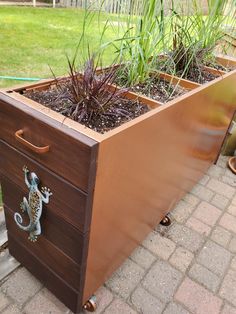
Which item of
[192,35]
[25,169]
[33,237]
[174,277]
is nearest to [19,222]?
[33,237]

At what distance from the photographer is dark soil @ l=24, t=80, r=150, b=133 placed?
4.06 ft

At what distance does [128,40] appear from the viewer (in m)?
1.58

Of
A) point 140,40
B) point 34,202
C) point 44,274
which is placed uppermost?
point 140,40

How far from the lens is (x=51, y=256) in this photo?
1.45m

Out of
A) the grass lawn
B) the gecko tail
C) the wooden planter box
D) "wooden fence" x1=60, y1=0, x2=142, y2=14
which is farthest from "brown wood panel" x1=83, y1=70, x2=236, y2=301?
the grass lawn

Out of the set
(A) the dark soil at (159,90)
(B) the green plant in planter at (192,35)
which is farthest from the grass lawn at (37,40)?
(A) the dark soil at (159,90)

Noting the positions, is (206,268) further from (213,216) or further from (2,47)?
(2,47)

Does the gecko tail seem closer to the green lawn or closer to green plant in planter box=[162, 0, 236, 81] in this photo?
green plant in planter box=[162, 0, 236, 81]

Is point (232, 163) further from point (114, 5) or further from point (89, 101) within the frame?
point (89, 101)

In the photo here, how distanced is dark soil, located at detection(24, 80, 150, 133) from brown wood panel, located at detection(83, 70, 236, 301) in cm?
11

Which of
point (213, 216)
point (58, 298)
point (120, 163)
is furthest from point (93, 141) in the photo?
point (213, 216)

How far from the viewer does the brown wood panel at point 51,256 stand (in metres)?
1.38

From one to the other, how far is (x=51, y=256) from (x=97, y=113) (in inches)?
27.1

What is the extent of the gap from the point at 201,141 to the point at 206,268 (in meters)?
0.79
